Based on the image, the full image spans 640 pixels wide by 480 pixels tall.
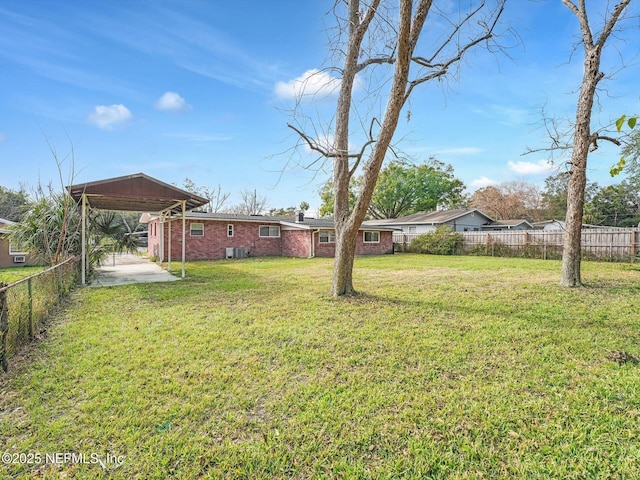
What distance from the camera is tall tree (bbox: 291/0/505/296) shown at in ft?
19.2

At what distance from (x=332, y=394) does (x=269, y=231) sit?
1805 centimetres

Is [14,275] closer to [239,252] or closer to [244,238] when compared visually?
[239,252]

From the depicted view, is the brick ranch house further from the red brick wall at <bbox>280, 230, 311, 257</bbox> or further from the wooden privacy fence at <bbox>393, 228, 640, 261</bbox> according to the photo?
the wooden privacy fence at <bbox>393, 228, 640, 261</bbox>

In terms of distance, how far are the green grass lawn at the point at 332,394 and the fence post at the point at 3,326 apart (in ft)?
0.86

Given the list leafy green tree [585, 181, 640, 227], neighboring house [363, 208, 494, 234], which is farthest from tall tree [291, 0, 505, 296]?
leafy green tree [585, 181, 640, 227]

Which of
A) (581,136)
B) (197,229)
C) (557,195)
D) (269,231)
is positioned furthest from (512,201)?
(197,229)

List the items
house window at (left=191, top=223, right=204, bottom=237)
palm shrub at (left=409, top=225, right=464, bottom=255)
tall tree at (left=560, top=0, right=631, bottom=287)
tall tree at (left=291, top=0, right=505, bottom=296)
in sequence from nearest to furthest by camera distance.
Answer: tall tree at (left=291, top=0, right=505, bottom=296) → tall tree at (left=560, top=0, right=631, bottom=287) → house window at (left=191, top=223, right=204, bottom=237) → palm shrub at (left=409, top=225, right=464, bottom=255)

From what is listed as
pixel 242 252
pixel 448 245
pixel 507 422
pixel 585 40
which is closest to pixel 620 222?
pixel 448 245

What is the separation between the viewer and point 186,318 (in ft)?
18.5

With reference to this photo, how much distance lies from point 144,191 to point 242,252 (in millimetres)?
9961

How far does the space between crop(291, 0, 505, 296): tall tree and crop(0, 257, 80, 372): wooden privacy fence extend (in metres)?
4.90

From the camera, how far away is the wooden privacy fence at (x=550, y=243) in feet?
50.1

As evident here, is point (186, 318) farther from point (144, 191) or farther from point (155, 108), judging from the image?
point (155, 108)

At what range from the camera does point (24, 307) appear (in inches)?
171
